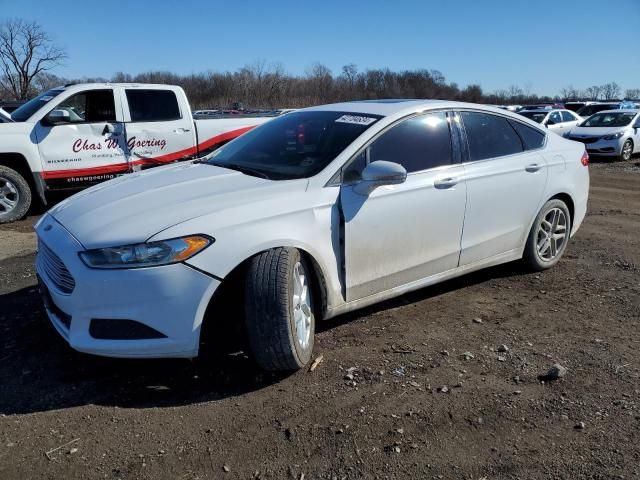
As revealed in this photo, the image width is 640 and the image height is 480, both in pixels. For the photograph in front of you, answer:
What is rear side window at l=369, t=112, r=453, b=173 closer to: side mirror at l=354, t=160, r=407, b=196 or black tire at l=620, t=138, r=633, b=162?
side mirror at l=354, t=160, r=407, b=196

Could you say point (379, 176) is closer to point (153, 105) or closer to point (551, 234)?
A: point (551, 234)

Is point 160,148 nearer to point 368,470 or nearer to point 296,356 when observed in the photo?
point 296,356

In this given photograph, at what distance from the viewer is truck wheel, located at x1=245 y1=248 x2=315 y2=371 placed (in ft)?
9.52

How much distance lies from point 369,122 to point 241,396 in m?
2.04

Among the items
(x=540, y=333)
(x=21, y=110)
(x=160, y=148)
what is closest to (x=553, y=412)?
(x=540, y=333)

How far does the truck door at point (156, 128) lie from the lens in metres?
8.48

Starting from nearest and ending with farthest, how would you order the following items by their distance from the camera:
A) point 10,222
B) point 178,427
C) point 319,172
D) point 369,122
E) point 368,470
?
point 368,470
point 178,427
point 319,172
point 369,122
point 10,222

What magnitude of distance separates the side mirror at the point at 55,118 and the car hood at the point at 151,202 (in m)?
4.80

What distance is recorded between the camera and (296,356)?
Result: 10.0ft

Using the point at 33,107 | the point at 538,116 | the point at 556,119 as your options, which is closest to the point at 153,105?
the point at 33,107

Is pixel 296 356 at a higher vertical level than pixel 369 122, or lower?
lower

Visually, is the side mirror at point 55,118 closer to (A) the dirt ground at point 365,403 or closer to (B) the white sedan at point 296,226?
(A) the dirt ground at point 365,403

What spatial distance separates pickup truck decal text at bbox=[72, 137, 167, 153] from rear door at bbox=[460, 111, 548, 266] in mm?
5865

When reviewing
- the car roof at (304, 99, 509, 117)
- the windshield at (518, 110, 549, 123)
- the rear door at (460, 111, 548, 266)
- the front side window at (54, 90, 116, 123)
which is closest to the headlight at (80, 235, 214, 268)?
the car roof at (304, 99, 509, 117)
